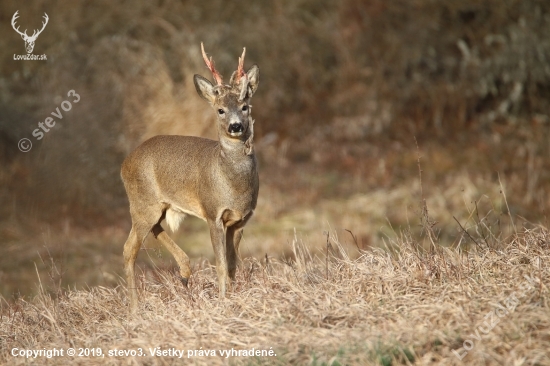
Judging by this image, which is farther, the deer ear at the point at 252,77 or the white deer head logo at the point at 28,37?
the white deer head logo at the point at 28,37

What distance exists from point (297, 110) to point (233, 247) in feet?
33.4

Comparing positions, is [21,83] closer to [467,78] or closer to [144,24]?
[144,24]

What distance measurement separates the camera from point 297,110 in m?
16.9

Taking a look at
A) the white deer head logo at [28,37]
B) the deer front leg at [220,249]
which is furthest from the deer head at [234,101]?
the white deer head logo at [28,37]

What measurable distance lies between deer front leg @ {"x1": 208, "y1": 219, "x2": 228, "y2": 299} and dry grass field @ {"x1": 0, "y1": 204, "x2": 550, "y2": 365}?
14 centimetres

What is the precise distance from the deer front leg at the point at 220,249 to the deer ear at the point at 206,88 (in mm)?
1004

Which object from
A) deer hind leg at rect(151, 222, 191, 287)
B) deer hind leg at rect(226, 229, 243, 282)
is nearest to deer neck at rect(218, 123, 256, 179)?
deer hind leg at rect(226, 229, 243, 282)

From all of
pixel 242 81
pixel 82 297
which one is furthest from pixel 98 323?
pixel 242 81

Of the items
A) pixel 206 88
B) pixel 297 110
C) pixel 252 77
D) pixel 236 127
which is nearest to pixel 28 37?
pixel 297 110

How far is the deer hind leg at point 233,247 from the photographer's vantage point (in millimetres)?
6925

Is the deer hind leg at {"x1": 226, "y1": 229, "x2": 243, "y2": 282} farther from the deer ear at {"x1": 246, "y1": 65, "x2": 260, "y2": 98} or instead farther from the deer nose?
the deer ear at {"x1": 246, "y1": 65, "x2": 260, "y2": 98}

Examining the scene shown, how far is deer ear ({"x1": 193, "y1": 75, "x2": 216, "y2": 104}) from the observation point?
6.80m

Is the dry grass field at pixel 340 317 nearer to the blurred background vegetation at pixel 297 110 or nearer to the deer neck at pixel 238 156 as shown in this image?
the deer neck at pixel 238 156

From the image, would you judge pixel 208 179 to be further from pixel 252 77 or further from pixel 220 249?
pixel 252 77
